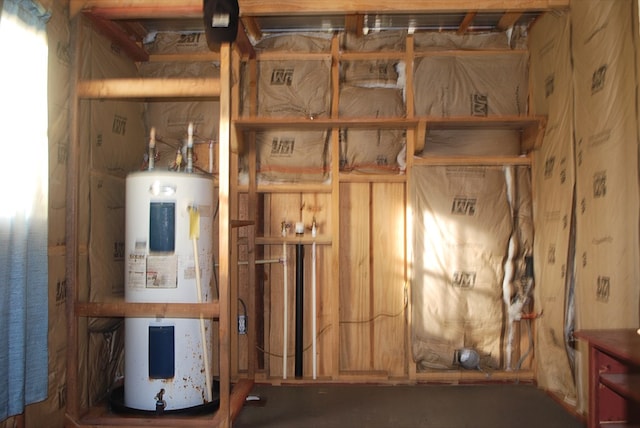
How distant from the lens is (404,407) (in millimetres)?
2766

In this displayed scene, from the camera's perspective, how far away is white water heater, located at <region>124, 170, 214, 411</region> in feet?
8.42

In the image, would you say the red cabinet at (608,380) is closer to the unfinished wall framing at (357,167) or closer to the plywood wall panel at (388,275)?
the unfinished wall framing at (357,167)

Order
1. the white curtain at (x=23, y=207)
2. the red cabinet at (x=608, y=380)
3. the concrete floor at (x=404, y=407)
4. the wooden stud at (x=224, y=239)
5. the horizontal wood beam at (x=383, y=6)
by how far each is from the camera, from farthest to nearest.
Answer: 1. the horizontal wood beam at (x=383, y=6)
2. the concrete floor at (x=404, y=407)
3. the wooden stud at (x=224, y=239)
4. the white curtain at (x=23, y=207)
5. the red cabinet at (x=608, y=380)

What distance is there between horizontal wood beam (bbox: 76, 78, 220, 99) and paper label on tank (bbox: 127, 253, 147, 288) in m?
0.87

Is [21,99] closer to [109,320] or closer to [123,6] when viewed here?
[123,6]

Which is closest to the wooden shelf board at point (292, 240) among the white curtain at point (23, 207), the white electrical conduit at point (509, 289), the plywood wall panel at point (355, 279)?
the plywood wall panel at point (355, 279)

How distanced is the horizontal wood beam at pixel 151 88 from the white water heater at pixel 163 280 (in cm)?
43

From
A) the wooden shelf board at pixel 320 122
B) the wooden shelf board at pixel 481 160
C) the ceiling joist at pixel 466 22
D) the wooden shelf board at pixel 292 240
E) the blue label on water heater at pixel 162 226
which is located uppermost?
the ceiling joist at pixel 466 22

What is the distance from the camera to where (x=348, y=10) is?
2895 mm

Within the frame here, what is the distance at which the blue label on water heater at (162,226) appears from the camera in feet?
8.40

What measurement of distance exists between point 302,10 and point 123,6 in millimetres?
1042

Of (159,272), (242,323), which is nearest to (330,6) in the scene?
(159,272)

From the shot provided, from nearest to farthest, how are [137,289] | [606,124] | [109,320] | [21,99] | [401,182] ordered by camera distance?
[21,99], [606,124], [137,289], [109,320], [401,182]

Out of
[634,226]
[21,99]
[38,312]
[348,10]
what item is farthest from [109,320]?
[634,226]
